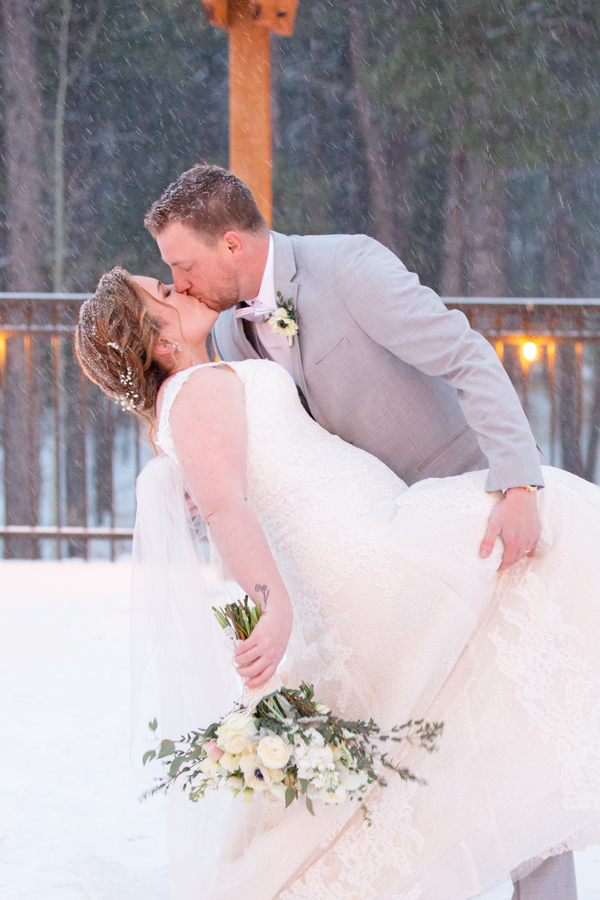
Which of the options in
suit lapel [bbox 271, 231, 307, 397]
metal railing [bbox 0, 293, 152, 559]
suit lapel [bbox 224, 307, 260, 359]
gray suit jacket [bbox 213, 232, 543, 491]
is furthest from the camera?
metal railing [bbox 0, 293, 152, 559]

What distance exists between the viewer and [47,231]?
495 inches

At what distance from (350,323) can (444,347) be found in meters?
0.28

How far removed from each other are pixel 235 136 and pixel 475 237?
7.63m

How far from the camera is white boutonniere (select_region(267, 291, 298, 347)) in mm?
2133

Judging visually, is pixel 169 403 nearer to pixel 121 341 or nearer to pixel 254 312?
pixel 121 341

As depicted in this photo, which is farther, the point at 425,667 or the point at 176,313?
the point at 176,313

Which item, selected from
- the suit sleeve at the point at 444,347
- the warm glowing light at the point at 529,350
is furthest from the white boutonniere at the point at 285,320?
the warm glowing light at the point at 529,350

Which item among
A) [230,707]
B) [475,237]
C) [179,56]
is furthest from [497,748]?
[179,56]

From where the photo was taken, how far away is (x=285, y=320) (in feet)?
7.00

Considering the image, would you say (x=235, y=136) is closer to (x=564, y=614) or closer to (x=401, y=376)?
(x=401, y=376)

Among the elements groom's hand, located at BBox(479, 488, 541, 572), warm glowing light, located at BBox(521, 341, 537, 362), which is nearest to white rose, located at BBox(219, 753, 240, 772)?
groom's hand, located at BBox(479, 488, 541, 572)

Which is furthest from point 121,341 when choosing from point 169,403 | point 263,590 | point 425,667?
point 425,667

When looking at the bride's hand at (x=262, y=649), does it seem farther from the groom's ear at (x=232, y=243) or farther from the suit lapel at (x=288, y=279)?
the groom's ear at (x=232, y=243)

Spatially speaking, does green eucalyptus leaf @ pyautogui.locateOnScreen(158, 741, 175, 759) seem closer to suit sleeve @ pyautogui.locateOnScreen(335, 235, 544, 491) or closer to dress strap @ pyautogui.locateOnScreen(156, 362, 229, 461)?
dress strap @ pyautogui.locateOnScreen(156, 362, 229, 461)
